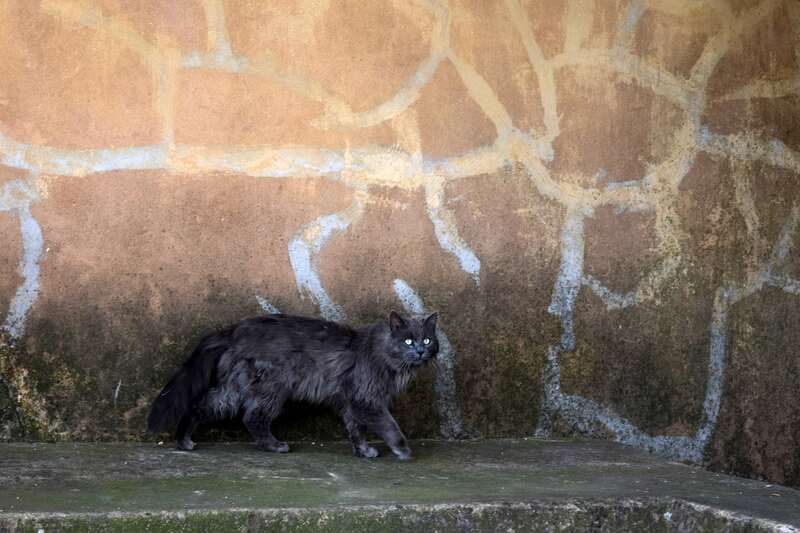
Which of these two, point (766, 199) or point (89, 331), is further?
point (766, 199)

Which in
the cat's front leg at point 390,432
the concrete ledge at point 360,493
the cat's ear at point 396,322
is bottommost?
the concrete ledge at point 360,493

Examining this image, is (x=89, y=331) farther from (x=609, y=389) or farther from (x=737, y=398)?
(x=737, y=398)

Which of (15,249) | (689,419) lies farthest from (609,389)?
(15,249)

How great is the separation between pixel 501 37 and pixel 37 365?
2.91 meters

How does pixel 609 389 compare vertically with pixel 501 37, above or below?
below

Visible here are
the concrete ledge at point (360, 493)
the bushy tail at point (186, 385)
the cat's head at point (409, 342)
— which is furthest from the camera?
the cat's head at point (409, 342)

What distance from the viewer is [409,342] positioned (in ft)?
18.7

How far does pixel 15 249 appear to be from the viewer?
226 inches

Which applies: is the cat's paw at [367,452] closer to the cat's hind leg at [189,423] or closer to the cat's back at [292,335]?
the cat's back at [292,335]

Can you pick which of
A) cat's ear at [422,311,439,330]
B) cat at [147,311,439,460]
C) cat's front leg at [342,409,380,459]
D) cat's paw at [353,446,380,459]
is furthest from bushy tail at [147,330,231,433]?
cat's ear at [422,311,439,330]

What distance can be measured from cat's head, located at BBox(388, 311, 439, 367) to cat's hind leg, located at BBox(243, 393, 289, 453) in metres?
0.61

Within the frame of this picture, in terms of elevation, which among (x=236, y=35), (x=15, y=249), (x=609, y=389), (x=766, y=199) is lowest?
(x=609, y=389)

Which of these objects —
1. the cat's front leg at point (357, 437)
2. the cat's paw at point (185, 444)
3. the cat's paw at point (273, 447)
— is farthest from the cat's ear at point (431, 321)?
the cat's paw at point (185, 444)

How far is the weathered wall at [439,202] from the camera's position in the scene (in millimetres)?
5777
